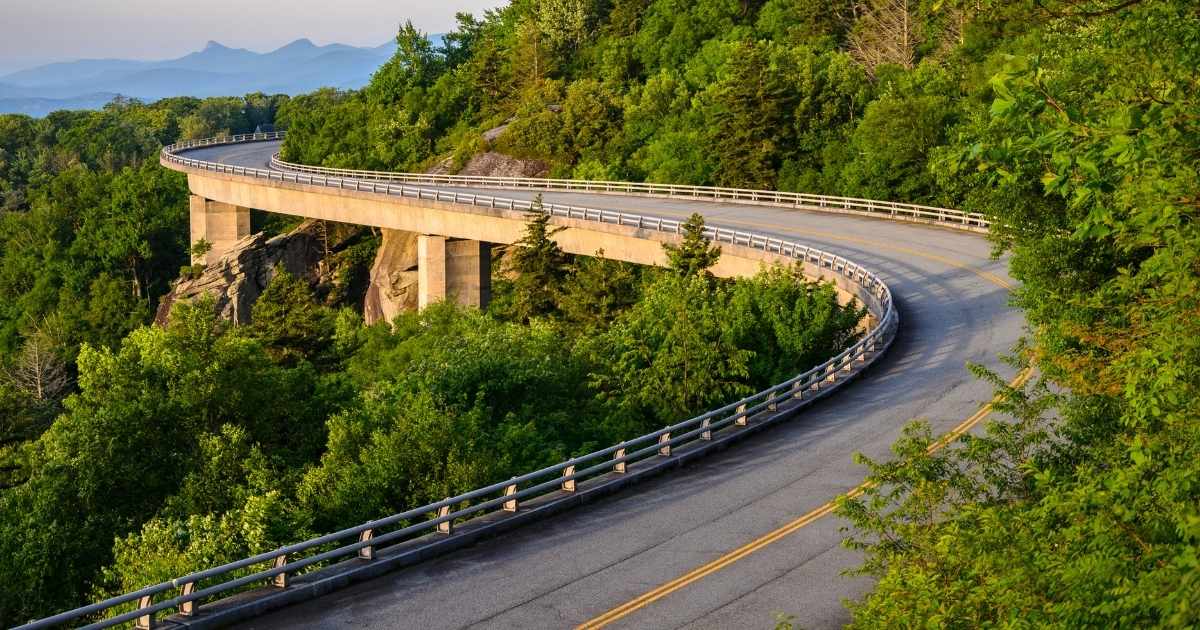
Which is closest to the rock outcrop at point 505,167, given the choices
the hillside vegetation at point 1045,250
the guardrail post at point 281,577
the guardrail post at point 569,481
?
the hillside vegetation at point 1045,250

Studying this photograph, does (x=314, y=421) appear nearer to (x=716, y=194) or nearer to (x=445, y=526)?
(x=445, y=526)

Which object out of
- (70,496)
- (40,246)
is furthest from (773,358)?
(40,246)

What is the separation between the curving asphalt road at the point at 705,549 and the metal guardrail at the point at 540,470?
0.59 meters

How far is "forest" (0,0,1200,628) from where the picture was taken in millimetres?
10922

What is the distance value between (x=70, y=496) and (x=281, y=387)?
23.0 feet

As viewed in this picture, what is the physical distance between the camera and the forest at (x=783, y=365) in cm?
1092

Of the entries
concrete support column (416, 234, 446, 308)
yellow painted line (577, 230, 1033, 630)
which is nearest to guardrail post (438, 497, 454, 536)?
yellow painted line (577, 230, 1033, 630)

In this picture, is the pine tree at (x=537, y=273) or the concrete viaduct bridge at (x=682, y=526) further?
the pine tree at (x=537, y=273)

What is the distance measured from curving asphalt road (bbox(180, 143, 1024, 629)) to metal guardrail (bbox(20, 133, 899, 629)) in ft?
1.95

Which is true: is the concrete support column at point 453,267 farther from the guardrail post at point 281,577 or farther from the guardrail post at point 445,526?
the guardrail post at point 281,577

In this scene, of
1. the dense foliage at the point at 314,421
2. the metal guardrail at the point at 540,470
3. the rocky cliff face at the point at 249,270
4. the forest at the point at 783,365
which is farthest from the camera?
the rocky cliff face at the point at 249,270

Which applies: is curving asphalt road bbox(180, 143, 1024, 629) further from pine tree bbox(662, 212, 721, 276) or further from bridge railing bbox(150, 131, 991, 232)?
bridge railing bbox(150, 131, 991, 232)

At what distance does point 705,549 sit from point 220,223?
8106 cm

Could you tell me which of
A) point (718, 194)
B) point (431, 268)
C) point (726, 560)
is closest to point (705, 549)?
point (726, 560)
